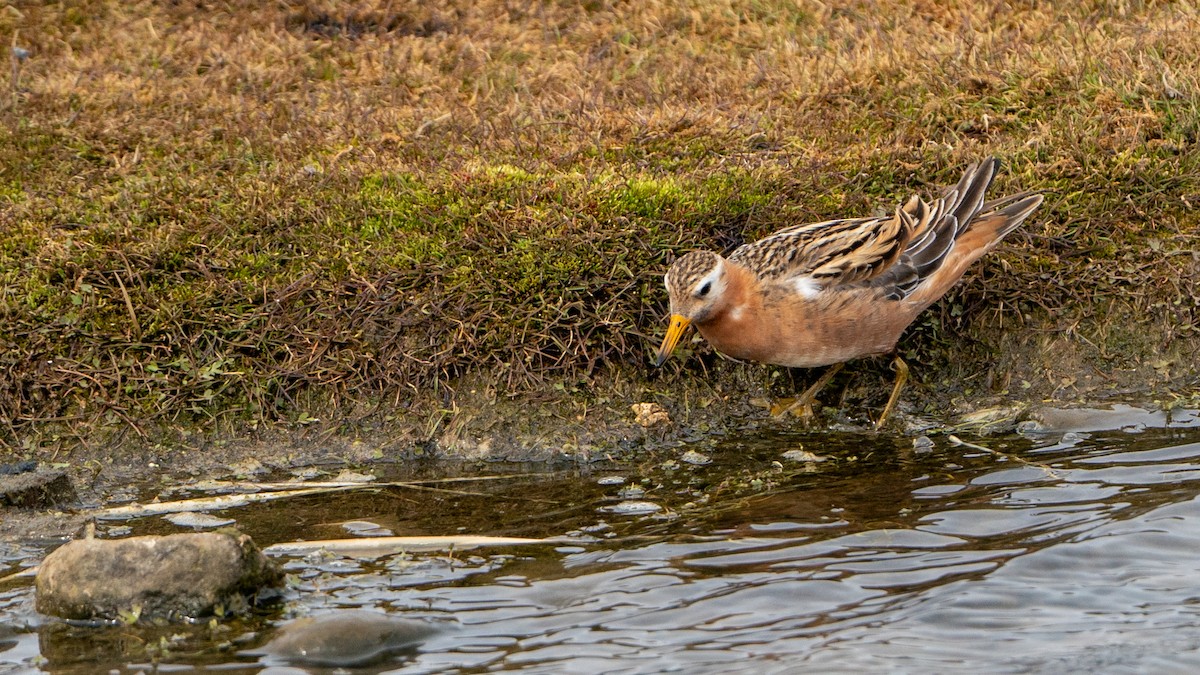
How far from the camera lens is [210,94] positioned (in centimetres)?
1089

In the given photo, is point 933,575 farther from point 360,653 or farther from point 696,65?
point 696,65

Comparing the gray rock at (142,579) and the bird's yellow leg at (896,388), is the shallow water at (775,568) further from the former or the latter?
the bird's yellow leg at (896,388)

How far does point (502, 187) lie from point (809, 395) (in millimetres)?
2443

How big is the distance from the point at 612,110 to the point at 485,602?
5.14 m

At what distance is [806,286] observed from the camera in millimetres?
8117

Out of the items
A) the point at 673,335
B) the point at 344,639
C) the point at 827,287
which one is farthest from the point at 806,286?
the point at 344,639

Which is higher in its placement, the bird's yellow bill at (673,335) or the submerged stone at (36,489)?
the bird's yellow bill at (673,335)

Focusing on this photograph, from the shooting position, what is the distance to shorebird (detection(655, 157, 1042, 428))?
7.96 m

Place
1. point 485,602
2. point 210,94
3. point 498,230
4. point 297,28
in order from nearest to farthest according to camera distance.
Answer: point 485,602 → point 498,230 → point 210,94 → point 297,28

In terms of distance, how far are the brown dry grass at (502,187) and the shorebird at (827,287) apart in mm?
540

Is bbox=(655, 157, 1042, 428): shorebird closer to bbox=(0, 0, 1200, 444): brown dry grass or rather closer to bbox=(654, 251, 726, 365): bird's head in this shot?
bbox=(654, 251, 726, 365): bird's head

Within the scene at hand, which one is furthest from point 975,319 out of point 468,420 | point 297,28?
point 297,28

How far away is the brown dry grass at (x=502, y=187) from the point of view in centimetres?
832

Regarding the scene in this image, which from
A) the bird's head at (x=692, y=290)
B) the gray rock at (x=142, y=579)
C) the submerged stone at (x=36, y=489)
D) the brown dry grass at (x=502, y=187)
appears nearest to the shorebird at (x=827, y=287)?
the bird's head at (x=692, y=290)
